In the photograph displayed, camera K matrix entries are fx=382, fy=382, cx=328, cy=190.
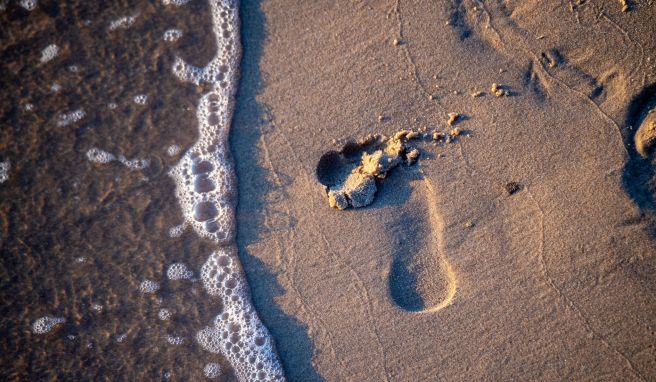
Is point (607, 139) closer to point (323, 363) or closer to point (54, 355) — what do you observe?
point (323, 363)

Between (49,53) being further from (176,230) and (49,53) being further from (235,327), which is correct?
(235,327)

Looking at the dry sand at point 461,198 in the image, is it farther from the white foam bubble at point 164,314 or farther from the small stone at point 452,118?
the white foam bubble at point 164,314

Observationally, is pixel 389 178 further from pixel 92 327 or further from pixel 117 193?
pixel 92 327

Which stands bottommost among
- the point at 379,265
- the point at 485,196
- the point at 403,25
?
the point at 379,265

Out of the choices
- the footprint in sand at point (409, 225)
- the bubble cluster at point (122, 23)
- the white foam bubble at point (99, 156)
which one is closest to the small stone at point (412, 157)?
the footprint in sand at point (409, 225)

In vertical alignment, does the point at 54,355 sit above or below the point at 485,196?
below

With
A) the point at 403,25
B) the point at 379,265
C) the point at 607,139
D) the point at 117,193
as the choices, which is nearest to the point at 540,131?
the point at 607,139

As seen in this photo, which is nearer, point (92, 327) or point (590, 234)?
point (590, 234)
